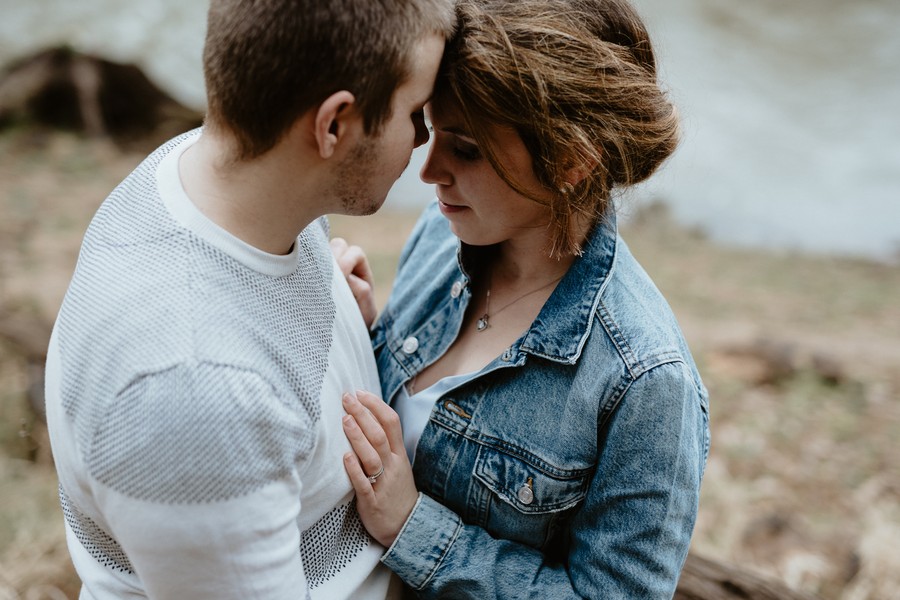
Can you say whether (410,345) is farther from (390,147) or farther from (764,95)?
(764,95)

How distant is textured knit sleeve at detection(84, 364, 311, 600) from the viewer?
1.05 metres

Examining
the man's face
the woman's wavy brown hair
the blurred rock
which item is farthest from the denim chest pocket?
the blurred rock

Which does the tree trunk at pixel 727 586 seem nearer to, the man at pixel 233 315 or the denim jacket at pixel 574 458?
the denim jacket at pixel 574 458

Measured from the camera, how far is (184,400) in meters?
1.04

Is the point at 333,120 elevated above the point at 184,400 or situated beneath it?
elevated above

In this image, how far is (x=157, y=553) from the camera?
108 cm

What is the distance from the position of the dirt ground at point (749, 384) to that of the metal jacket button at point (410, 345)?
1555mm

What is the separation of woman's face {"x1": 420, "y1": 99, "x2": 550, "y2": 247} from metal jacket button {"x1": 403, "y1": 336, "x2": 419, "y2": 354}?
0.87 ft

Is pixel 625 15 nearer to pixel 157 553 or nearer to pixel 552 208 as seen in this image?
pixel 552 208

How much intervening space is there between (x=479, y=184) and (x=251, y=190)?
0.49 meters

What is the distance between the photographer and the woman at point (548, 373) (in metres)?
1.40

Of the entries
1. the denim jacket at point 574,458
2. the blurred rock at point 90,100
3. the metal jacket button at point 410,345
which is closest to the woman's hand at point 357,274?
the metal jacket button at point 410,345

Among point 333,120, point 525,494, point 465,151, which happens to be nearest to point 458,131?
point 465,151

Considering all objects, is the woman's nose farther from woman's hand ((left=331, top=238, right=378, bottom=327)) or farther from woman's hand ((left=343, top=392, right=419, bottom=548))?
woman's hand ((left=343, top=392, right=419, bottom=548))
